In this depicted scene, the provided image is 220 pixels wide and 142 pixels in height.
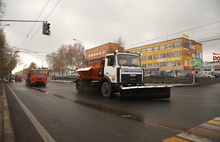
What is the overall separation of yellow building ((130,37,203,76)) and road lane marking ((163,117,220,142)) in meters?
46.3

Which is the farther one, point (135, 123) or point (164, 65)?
point (164, 65)

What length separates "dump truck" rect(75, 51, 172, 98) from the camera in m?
8.29

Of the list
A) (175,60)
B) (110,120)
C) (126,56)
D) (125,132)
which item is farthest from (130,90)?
(175,60)

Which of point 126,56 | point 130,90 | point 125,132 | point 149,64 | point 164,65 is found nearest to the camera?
point 125,132

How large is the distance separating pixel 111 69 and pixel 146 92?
2508mm

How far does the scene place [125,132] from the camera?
12.3 ft

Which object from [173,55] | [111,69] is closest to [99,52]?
[173,55]

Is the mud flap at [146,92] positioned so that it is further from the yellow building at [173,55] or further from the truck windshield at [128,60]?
the yellow building at [173,55]

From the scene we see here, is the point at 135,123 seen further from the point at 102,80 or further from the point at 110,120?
the point at 102,80

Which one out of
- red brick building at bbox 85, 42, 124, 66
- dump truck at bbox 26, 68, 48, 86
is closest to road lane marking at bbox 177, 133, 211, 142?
dump truck at bbox 26, 68, 48, 86

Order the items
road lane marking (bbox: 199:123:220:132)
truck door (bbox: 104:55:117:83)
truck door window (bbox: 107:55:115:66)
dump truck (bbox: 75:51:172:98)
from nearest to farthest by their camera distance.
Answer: road lane marking (bbox: 199:123:220:132)
dump truck (bbox: 75:51:172:98)
truck door (bbox: 104:55:117:83)
truck door window (bbox: 107:55:115:66)

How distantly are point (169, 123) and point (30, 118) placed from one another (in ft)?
14.8

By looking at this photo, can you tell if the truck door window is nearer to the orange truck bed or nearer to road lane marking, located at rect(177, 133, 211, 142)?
the orange truck bed

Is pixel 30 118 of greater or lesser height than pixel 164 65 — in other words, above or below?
below
